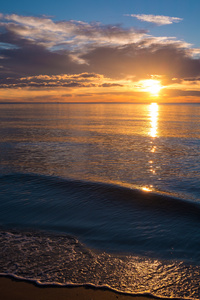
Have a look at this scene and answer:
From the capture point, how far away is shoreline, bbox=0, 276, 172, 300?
18.2 ft

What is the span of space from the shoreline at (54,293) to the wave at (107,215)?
198 cm

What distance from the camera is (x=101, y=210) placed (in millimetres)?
11289

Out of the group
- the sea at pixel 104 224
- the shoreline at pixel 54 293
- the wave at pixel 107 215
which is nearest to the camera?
the shoreline at pixel 54 293

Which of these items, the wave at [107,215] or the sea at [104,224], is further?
the wave at [107,215]

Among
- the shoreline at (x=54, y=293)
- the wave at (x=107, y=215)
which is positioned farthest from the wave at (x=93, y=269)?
the wave at (x=107, y=215)

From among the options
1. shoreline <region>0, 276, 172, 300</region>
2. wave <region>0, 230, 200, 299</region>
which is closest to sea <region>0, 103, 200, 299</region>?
wave <region>0, 230, 200, 299</region>

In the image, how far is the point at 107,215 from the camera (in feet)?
35.2

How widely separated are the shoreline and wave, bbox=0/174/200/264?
78.1 inches

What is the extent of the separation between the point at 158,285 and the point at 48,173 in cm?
1209

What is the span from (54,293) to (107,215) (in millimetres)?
5240

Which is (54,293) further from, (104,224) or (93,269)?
(104,224)

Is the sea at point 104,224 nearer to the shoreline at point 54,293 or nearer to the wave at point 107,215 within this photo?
the wave at point 107,215

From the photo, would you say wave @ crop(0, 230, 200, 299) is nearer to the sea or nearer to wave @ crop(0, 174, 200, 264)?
the sea

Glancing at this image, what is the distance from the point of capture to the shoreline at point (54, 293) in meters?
5.55
